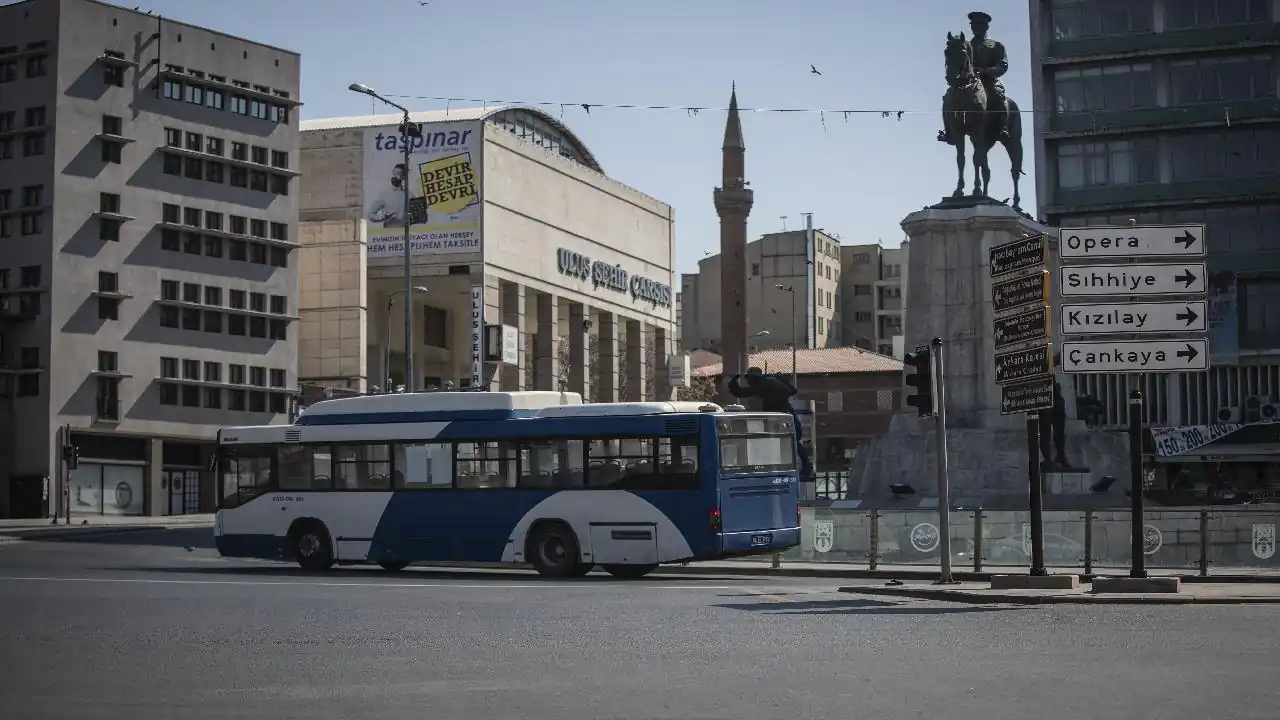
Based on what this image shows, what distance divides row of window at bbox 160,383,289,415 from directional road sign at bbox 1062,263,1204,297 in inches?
2358


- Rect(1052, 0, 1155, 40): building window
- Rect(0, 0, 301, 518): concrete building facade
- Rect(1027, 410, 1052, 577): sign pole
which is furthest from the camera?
Rect(1052, 0, 1155, 40): building window

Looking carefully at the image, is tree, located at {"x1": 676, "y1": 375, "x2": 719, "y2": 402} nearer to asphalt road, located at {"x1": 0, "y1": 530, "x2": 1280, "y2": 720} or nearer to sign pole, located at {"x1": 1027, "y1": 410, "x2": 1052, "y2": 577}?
sign pole, located at {"x1": 1027, "y1": 410, "x2": 1052, "y2": 577}

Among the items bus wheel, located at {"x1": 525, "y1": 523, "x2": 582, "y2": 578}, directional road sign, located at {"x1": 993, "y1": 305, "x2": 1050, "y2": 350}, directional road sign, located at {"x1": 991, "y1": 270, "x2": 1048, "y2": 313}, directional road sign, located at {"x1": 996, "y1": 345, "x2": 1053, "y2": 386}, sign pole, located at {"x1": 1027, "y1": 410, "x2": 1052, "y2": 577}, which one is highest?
directional road sign, located at {"x1": 991, "y1": 270, "x2": 1048, "y2": 313}

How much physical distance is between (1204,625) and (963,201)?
88.0ft

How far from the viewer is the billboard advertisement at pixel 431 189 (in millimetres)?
94438

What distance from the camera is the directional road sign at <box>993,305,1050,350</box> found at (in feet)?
78.8

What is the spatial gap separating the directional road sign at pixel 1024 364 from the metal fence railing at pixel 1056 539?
472 cm

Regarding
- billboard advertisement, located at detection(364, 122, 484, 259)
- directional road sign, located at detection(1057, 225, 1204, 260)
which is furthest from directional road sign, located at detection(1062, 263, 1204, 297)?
billboard advertisement, located at detection(364, 122, 484, 259)

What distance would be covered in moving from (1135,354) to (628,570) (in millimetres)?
10899

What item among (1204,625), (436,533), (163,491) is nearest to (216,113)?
(163,491)

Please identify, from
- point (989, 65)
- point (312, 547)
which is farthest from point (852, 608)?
point (989, 65)

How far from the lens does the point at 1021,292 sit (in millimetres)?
24438

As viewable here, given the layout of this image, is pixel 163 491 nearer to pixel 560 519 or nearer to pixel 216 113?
pixel 216 113

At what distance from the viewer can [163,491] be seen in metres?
79.2
